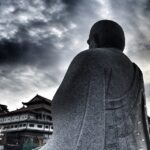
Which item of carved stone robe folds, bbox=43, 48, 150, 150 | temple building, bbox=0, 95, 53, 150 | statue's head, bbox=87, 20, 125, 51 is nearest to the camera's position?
carved stone robe folds, bbox=43, 48, 150, 150

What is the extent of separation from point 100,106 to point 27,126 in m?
26.4

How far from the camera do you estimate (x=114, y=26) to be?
13.8ft

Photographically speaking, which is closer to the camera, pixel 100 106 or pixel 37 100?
pixel 100 106

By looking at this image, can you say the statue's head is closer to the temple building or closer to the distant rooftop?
the temple building

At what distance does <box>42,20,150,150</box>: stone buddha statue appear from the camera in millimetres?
3217

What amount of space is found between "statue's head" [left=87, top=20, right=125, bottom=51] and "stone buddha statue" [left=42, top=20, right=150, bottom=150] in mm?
205

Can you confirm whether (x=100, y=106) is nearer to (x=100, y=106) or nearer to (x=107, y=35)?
(x=100, y=106)

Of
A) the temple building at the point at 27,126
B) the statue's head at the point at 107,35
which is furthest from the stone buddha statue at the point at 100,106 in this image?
the temple building at the point at 27,126

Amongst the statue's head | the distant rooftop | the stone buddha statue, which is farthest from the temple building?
the stone buddha statue

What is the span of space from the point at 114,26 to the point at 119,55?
58 cm

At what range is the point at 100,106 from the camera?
3.35 metres

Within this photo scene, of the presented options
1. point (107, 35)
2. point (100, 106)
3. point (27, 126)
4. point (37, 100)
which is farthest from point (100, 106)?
point (37, 100)

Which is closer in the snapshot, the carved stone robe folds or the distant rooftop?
the carved stone robe folds

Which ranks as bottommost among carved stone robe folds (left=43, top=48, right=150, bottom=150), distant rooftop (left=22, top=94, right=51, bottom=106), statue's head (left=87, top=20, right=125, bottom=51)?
carved stone robe folds (left=43, top=48, right=150, bottom=150)
